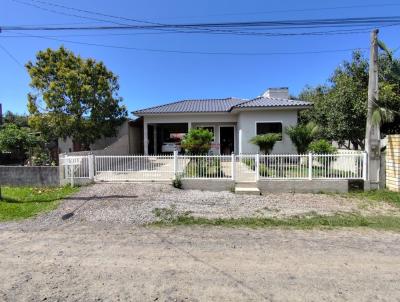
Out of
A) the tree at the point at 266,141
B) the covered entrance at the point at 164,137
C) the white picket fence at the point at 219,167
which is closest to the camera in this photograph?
the white picket fence at the point at 219,167

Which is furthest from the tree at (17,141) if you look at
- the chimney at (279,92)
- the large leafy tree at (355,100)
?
the large leafy tree at (355,100)

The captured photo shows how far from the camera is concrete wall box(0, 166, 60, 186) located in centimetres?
985

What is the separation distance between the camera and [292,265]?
3.81m

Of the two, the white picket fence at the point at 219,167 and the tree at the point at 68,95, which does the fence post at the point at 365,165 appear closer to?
the white picket fence at the point at 219,167

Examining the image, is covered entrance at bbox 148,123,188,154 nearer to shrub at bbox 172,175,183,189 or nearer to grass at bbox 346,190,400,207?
shrub at bbox 172,175,183,189

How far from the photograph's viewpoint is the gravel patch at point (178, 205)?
21.5 feet

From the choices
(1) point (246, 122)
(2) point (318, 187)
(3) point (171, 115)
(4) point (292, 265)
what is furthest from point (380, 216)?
(3) point (171, 115)

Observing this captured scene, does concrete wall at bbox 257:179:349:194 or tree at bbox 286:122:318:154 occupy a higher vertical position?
tree at bbox 286:122:318:154

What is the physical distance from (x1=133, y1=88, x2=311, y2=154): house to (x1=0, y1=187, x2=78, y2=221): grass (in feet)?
26.0

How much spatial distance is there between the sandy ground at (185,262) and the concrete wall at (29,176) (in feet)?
11.5

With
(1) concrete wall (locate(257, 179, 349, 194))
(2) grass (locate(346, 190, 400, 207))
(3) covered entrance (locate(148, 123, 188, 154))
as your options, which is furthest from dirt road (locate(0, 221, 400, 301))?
(3) covered entrance (locate(148, 123, 188, 154))

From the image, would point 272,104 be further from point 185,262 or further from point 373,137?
point 185,262

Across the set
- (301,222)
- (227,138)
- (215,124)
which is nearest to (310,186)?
(301,222)

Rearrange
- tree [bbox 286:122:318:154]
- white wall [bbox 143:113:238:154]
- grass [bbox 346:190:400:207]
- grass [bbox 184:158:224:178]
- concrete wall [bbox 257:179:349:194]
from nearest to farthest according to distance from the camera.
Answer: grass [bbox 346:190:400:207], concrete wall [bbox 257:179:349:194], grass [bbox 184:158:224:178], tree [bbox 286:122:318:154], white wall [bbox 143:113:238:154]
